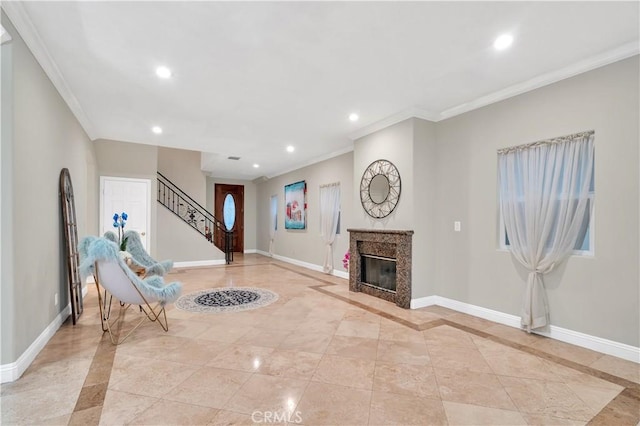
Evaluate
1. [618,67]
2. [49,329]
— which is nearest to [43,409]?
[49,329]

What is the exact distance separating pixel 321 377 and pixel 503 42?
10.6 feet

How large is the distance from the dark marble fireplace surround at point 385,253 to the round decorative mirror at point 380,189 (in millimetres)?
356

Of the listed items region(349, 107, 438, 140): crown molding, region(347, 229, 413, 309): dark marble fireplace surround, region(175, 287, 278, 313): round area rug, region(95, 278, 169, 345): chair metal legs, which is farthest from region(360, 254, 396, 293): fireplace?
region(95, 278, 169, 345): chair metal legs

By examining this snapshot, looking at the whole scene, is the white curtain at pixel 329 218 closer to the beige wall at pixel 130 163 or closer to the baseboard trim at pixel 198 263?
the baseboard trim at pixel 198 263

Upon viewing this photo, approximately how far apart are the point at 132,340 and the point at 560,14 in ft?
15.7

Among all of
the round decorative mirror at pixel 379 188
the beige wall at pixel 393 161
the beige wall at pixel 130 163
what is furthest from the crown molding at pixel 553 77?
the beige wall at pixel 130 163

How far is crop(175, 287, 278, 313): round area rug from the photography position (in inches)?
169

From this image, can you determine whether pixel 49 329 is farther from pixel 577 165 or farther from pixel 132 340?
pixel 577 165

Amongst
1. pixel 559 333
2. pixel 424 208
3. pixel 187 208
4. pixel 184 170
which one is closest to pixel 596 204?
pixel 559 333

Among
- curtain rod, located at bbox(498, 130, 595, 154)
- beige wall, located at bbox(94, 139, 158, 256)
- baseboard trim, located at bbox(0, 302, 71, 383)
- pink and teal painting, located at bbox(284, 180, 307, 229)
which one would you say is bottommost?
baseboard trim, located at bbox(0, 302, 71, 383)

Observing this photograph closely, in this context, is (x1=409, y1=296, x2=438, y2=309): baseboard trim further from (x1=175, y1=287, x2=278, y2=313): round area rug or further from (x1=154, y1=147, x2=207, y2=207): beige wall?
(x1=154, y1=147, x2=207, y2=207): beige wall

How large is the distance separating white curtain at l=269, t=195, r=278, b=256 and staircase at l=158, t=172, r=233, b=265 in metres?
1.41

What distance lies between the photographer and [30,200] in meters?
2.66

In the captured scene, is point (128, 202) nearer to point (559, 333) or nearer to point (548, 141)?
point (548, 141)
